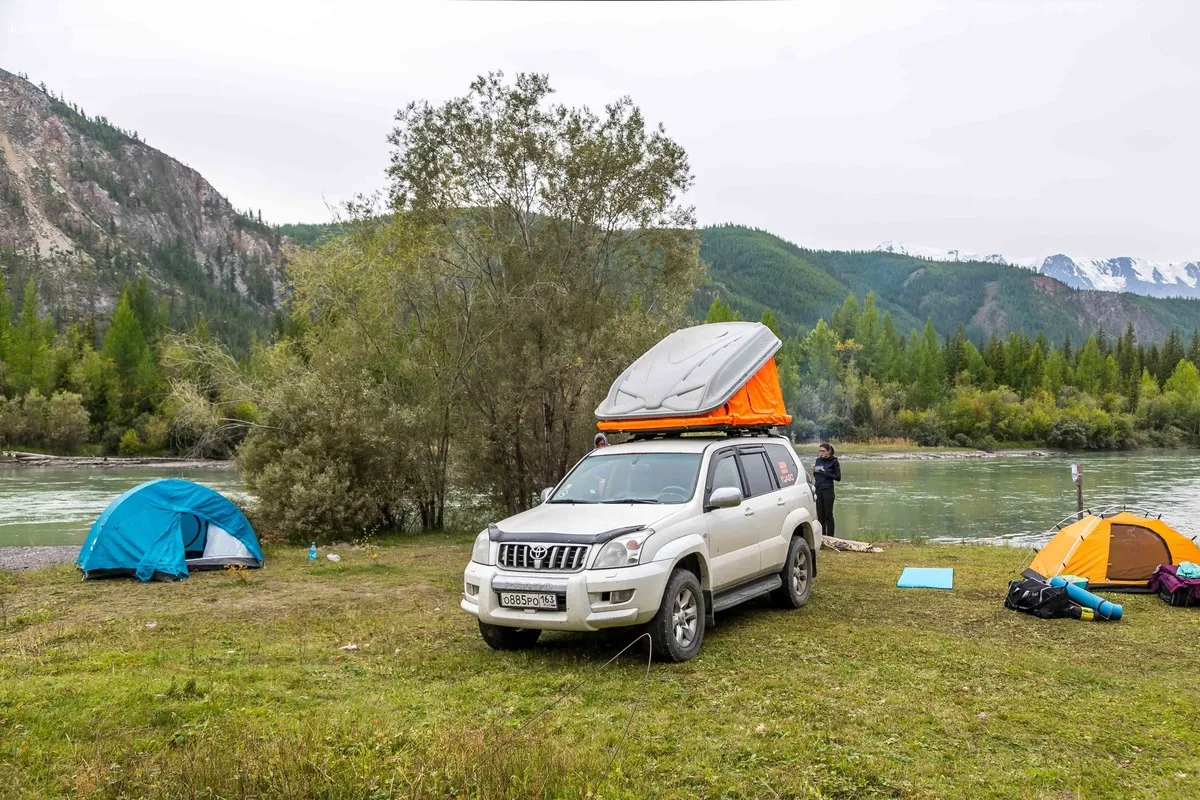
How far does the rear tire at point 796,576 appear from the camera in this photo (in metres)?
9.38

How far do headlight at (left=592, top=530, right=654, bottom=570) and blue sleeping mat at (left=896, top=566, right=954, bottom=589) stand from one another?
582 cm

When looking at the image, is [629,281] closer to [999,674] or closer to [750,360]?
[750,360]

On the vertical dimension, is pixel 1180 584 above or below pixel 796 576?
below

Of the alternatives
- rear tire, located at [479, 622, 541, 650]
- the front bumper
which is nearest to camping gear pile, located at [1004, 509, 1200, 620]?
the front bumper

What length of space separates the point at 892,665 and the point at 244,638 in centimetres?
617

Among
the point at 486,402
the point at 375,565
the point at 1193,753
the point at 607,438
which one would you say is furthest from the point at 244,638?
the point at 486,402

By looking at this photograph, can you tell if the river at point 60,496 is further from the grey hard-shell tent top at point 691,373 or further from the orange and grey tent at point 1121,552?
the orange and grey tent at point 1121,552

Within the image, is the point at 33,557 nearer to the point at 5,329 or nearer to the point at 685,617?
the point at 685,617

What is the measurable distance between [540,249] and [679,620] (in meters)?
13.6

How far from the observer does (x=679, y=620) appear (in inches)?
281

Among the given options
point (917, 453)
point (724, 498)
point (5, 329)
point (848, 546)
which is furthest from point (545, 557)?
point (5, 329)

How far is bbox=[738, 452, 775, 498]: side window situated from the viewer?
8.92 meters

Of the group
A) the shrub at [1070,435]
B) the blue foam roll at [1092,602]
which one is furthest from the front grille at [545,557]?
A: the shrub at [1070,435]

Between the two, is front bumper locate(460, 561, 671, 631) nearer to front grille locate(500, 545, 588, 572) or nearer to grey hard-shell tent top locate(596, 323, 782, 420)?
front grille locate(500, 545, 588, 572)
